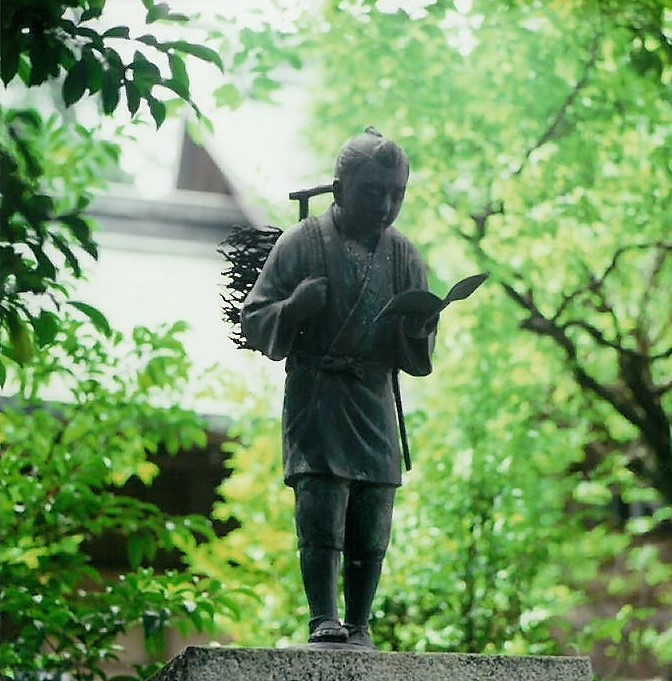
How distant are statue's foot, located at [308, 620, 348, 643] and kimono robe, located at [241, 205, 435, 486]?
0.35 meters

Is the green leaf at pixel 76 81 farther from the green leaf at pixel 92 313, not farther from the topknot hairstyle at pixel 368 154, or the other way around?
the topknot hairstyle at pixel 368 154

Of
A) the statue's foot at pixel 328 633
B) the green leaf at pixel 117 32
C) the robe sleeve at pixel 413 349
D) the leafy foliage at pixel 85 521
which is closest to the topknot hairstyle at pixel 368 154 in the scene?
the robe sleeve at pixel 413 349

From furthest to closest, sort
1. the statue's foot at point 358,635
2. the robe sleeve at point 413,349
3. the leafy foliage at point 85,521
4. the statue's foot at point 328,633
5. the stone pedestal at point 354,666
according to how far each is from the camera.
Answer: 1. the leafy foliage at point 85,521
2. the robe sleeve at point 413,349
3. the statue's foot at point 358,635
4. the statue's foot at point 328,633
5. the stone pedestal at point 354,666

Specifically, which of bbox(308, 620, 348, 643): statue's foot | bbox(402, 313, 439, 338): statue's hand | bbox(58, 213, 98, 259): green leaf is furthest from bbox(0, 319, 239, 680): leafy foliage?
bbox(402, 313, 439, 338): statue's hand

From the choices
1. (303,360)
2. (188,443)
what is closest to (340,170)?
(303,360)

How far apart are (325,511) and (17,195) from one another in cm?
124

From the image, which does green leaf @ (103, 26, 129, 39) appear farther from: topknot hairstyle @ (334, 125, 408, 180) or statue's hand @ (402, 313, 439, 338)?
statue's hand @ (402, 313, 439, 338)

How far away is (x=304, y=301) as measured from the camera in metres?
2.73

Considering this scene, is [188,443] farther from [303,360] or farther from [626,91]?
[626,91]

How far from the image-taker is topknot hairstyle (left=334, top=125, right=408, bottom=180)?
Answer: 2.81 metres

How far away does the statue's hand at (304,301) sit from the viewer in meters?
2.74

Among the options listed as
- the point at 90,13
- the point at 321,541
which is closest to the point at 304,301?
the point at 321,541

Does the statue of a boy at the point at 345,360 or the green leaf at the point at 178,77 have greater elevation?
the green leaf at the point at 178,77

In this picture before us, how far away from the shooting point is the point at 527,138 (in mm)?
6828
